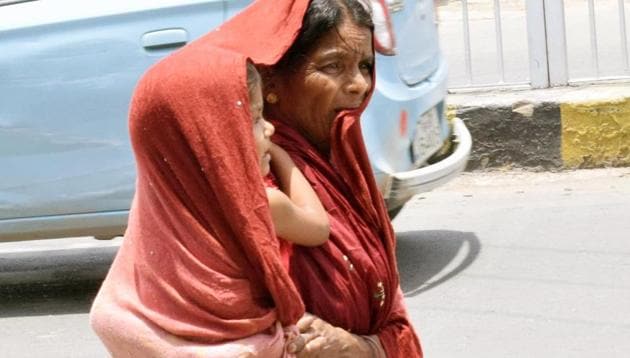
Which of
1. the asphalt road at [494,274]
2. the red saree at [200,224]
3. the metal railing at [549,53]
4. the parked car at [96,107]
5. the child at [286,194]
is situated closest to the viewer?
the red saree at [200,224]

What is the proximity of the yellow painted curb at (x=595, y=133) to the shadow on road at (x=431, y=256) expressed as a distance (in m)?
1.37

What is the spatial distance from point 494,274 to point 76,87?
6.48 ft

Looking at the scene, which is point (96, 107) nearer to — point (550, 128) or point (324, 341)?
point (550, 128)

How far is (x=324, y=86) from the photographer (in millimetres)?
2377

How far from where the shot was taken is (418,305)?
5941mm

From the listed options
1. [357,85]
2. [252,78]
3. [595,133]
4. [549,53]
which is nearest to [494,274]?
[595,133]

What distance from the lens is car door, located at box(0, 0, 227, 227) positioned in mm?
5824

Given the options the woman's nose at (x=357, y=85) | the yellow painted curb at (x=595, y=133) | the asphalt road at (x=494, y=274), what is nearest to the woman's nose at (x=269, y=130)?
the woman's nose at (x=357, y=85)

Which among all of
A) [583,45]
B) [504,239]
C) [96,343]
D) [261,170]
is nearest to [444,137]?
[504,239]

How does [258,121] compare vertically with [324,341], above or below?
above

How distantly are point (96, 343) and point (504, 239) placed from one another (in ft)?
6.95

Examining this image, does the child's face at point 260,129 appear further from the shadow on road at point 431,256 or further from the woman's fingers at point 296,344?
the shadow on road at point 431,256

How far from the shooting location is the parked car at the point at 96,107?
582cm

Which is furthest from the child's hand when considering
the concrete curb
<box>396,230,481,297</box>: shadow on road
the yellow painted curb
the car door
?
the yellow painted curb
